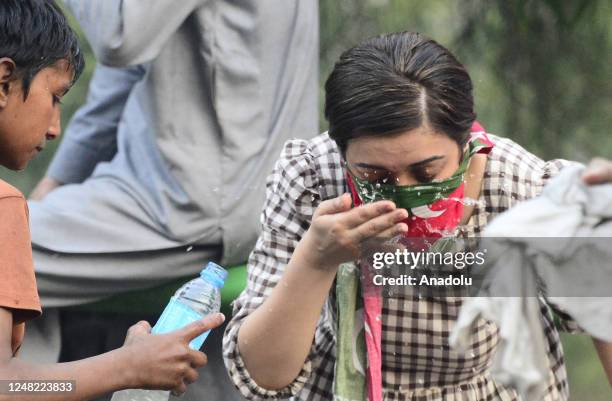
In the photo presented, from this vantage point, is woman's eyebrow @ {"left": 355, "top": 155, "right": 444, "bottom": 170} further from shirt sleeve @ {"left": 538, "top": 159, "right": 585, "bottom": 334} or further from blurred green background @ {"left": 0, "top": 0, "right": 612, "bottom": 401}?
blurred green background @ {"left": 0, "top": 0, "right": 612, "bottom": 401}

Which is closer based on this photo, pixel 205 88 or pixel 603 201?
pixel 603 201

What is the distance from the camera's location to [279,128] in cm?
384

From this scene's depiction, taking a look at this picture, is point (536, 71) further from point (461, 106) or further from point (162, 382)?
point (162, 382)

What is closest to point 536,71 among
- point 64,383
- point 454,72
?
point 454,72

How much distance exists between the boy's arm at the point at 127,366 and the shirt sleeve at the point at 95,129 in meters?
1.82

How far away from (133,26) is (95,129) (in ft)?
2.18

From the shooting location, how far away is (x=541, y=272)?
204 centimetres

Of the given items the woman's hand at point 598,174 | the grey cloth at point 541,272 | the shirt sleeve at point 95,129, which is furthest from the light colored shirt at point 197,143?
the woman's hand at point 598,174

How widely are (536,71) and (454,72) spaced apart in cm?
253

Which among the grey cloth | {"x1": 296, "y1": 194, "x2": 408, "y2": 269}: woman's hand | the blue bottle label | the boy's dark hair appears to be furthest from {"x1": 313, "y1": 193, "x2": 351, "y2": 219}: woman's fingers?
the boy's dark hair

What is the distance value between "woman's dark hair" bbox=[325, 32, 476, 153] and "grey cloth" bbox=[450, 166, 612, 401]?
15.7 inches

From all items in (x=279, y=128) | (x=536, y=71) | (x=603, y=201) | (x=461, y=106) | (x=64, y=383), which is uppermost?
(x=536, y=71)

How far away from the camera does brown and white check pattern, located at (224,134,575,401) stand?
8.22ft

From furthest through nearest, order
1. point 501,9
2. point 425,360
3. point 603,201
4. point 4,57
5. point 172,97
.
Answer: point 501,9, point 172,97, point 425,360, point 4,57, point 603,201
